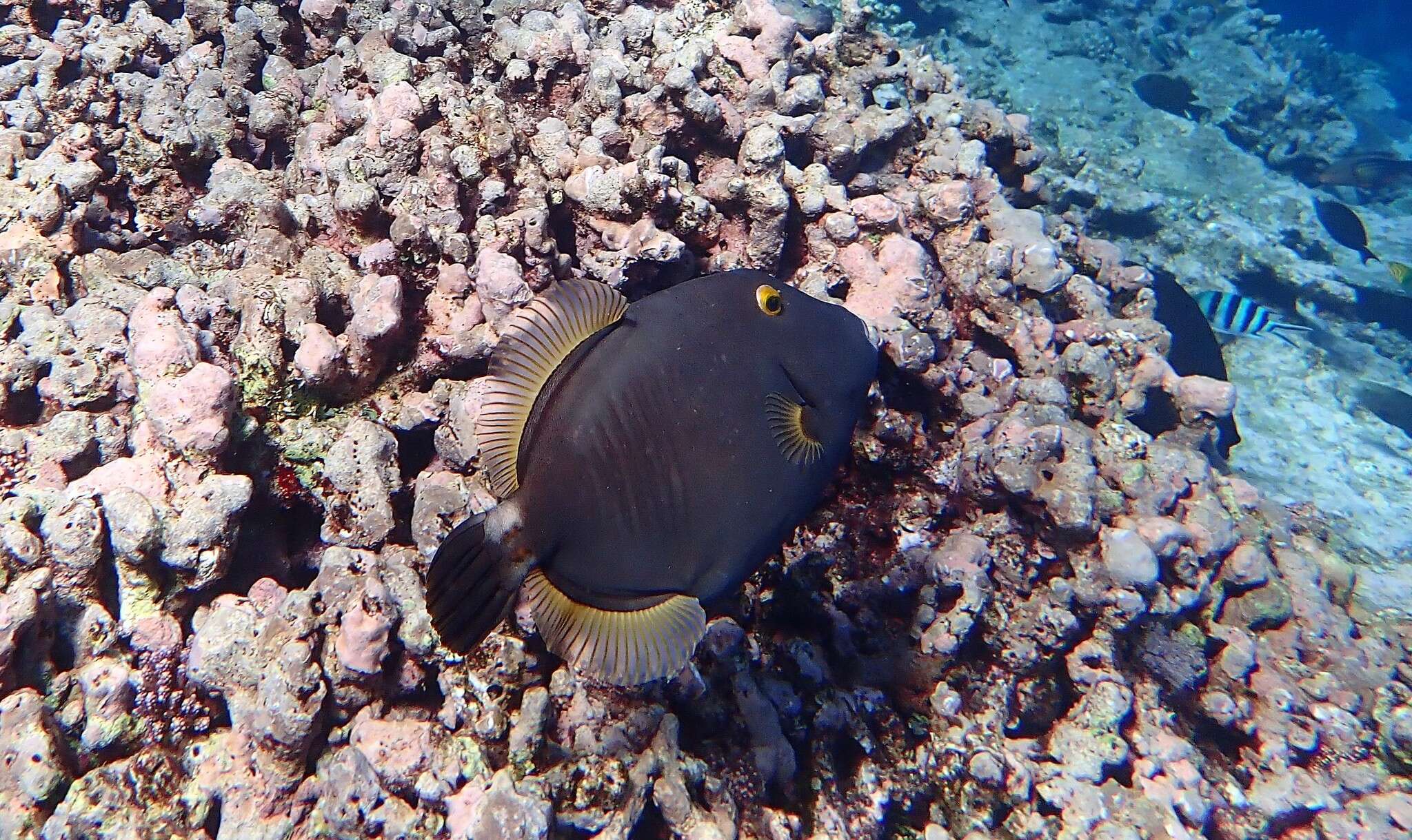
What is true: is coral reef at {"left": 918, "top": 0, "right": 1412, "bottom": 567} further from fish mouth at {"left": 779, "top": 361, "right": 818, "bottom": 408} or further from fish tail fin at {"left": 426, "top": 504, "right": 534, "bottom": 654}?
fish tail fin at {"left": 426, "top": 504, "right": 534, "bottom": 654}

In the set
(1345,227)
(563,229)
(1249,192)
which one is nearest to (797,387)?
(563,229)

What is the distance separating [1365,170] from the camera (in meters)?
11.8

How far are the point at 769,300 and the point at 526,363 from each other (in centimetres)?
62

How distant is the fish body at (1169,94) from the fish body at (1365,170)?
271cm

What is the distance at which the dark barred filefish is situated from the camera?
1.53m

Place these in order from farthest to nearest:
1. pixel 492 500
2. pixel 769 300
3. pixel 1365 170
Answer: pixel 1365 170 → pixel 492 500 → pixel 769 300

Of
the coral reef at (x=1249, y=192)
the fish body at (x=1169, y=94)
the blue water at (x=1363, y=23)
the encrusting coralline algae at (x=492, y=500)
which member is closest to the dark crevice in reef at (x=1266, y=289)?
the coral reef at (x=1249, y=192)

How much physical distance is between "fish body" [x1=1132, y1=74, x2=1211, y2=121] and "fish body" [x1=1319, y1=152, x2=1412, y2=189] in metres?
2.71

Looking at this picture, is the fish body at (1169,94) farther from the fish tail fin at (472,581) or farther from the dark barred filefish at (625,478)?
the fish tail fin at (472,581)

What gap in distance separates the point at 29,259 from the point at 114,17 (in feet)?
6.75

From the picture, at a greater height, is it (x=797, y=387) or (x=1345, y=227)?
(x=797, y=387)

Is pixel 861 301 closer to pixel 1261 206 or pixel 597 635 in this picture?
pixel 597 635

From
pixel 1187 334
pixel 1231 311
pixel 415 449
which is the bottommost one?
pixel 1231 311

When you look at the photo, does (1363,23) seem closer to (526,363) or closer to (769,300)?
(769,300)
